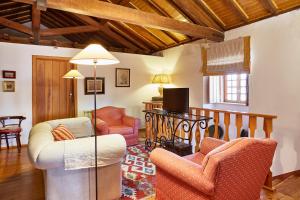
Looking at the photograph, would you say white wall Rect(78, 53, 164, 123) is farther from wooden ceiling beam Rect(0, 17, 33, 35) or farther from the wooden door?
wooden ceiling beam Rect(0, 17, 33, 35)

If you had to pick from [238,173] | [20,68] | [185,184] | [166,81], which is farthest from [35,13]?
[238,173]

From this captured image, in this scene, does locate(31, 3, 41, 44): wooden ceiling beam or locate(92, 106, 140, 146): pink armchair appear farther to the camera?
locate(92, 106, 140, 146): pink armchair

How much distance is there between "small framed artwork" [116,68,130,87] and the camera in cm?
595

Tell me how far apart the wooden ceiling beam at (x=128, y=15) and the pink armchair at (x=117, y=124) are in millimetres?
2067

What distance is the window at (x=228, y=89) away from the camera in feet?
16.8

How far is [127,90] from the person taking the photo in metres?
6.16

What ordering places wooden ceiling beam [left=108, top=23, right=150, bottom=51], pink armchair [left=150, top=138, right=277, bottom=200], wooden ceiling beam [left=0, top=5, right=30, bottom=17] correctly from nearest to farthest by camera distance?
pink armchair [left=150, top=138, right=277, bottom=200] < wooden ceiling beam [left=0, top=5, right=30, bottom=17] < wooden ceiling beam [left=108, top=23, right=150, bottom=51]

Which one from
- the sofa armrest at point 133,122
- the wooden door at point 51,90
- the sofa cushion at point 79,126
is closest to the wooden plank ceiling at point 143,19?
the wooden door at point 51,90

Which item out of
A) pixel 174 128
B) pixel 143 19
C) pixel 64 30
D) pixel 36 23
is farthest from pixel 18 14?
pixel 174 128

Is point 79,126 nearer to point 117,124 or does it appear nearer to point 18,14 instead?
point 117,124

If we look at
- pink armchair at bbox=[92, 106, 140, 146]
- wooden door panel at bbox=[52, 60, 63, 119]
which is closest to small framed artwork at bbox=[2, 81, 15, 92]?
wooden door panel at bbox=[52, 60, 63, 119]

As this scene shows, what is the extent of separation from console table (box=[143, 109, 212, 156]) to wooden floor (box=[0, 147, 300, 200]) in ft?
4.27

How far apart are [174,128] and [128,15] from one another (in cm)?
219

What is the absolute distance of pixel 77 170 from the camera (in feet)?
7.26
